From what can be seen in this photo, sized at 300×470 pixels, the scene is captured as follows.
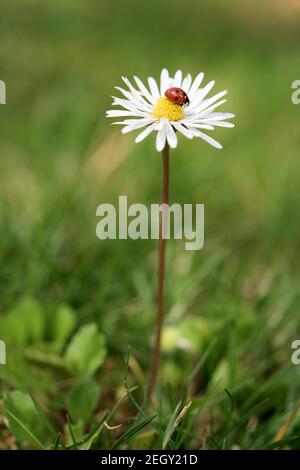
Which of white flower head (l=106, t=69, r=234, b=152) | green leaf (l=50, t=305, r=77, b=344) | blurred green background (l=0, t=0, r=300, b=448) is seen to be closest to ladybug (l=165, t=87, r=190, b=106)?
white flower head (l=106, t=69, r=234, b=152)

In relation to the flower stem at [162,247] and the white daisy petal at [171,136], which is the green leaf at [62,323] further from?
the white daisy petal at [171,136]

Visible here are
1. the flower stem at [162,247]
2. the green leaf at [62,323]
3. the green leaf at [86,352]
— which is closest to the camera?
the flower stem at [162,247]

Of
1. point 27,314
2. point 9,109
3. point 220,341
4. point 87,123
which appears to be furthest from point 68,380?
point 9,109

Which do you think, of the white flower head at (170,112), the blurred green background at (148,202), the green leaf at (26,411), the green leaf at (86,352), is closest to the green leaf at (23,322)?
the blurred green background at (148,202)

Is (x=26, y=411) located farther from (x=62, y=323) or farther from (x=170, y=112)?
(x=170, y=112)

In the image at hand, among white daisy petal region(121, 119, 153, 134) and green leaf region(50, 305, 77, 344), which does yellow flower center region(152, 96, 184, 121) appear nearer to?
white daisy petal region(121, 119, 153, 134)

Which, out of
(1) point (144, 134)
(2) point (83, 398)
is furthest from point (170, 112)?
(2) point (83, 398)
